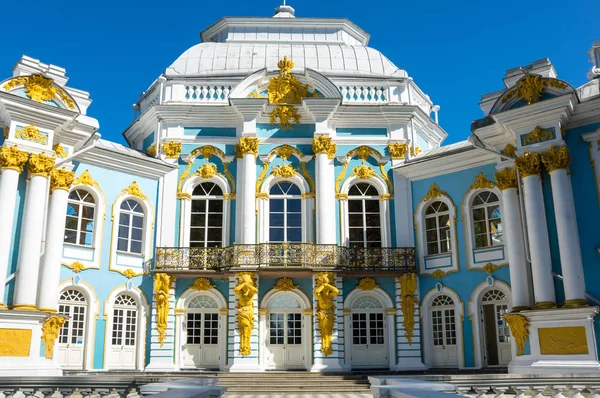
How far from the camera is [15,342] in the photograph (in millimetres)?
13789

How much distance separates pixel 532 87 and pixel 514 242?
3.71 m

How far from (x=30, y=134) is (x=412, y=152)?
1098 centimetres

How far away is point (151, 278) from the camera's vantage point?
1862cm

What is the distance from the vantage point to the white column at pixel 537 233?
1445 centimetres

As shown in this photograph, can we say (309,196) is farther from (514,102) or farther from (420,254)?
(514,102)

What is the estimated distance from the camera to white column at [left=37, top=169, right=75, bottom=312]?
49.7 feet

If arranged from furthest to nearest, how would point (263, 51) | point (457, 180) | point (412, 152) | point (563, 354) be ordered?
point (263, 51)
point (412, 152)
point (457, 180)
point (563, 354)

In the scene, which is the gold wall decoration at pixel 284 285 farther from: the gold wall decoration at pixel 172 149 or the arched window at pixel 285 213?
the gold wall decoration at pixel 172 149

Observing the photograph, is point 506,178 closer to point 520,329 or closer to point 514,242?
point 514,242

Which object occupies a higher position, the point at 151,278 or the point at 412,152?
the point at 412,152

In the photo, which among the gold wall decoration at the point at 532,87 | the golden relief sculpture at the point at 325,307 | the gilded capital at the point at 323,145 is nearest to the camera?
the gold wall decoration at the point at 532,87

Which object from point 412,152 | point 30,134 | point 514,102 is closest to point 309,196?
point 412,152

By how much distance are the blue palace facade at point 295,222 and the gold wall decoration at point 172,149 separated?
60 millimetres

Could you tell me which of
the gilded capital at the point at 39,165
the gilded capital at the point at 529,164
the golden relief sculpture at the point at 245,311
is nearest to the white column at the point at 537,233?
the gilded capital at the point at 529,164
